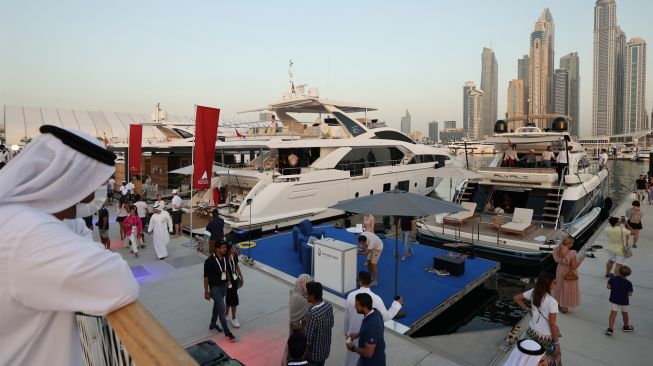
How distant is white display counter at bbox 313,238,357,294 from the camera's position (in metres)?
7.59

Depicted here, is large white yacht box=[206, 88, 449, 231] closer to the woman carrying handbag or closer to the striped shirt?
the striped shirt

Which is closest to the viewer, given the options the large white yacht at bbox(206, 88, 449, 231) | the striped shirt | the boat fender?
the striped shirt

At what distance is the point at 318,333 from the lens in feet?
13.8

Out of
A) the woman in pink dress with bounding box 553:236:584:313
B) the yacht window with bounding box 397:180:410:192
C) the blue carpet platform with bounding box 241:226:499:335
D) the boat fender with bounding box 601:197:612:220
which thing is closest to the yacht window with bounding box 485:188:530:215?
the boat fender with bounding box 601:197:612:220

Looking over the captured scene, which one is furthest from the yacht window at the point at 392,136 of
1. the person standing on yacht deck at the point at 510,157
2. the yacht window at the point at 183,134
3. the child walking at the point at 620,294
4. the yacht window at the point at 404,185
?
the yacht window at the point at 183,134

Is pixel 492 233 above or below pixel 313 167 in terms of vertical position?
below

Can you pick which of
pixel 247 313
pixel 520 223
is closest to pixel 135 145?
pixel 247 313

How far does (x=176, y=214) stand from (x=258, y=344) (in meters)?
7.69

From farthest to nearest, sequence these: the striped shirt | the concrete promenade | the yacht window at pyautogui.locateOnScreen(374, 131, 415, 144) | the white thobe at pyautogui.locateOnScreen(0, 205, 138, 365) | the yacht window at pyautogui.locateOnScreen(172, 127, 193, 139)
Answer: the yacht window at pyautogui.locateOnScreen(172, 127, 193, 139)
the yacht window at pyautogui.locateOnScreen(374, 131, 415, 144)
the concrete promenade
the striped shirt
the white thobe at pyautogui.locateOnScreen(0, 205, 138, 365)

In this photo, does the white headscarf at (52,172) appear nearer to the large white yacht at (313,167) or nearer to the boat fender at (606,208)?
the large white yacht at (313,167)

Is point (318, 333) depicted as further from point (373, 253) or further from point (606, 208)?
point (606, 208)

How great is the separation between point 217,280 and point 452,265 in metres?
5.39

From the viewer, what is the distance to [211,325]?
5922 millimetres

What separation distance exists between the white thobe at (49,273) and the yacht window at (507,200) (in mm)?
14441
